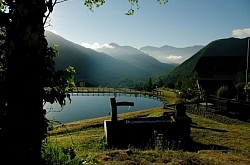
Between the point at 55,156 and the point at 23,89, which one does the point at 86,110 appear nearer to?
the point at 55,156

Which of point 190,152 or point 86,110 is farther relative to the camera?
point 86,110

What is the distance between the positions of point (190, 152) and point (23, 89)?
30.8ft

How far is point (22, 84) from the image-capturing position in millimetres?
4703

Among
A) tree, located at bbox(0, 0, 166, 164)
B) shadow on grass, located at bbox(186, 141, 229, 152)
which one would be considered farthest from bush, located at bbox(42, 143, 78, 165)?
shadow on grass, located at bbox(186, 141, 229, 152)

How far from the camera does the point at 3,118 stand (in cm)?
461

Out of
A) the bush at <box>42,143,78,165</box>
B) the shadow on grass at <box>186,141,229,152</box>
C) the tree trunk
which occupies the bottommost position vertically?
the shadow on grass at <box>186,141,229,152</box>

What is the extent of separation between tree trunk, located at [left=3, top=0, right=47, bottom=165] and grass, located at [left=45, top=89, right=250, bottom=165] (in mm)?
843

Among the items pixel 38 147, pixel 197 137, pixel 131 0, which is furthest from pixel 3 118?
pixel 197 137

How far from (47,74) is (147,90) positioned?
348 feet

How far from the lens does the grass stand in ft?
29.6

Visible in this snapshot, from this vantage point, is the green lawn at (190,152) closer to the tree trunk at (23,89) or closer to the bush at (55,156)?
the bush at (55,156)

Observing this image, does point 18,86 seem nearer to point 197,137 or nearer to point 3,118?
point 3,118

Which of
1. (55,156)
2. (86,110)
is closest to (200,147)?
(55,156)

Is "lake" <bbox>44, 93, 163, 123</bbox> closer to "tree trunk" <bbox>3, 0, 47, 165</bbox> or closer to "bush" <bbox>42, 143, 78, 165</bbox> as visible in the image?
"bush" <bbox>42, 143, 78, 165</bbox>
